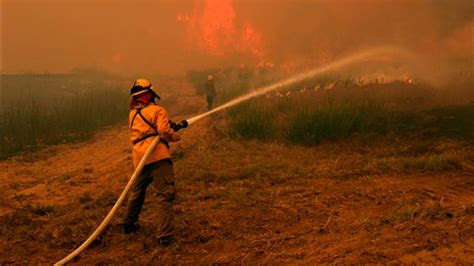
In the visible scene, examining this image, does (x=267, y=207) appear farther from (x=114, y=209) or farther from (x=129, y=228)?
(x=114, y=209)

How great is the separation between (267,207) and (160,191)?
1764 mm

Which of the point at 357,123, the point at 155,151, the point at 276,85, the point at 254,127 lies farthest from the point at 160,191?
the point at 276,85

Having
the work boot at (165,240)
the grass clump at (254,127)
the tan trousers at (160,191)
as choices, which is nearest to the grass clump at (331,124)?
the grass clump at (254,127)

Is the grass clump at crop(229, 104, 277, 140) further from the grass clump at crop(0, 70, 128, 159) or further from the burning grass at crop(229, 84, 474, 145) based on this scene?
the grass clump at crop(0, 70, 128, 159)

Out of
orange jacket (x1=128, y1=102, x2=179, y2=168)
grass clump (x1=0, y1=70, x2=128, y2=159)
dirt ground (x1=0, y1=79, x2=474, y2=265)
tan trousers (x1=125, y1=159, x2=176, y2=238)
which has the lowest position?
dirt ground (x1=0, y1=79, x2=474, y2=265)

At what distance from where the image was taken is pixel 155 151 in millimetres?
5086

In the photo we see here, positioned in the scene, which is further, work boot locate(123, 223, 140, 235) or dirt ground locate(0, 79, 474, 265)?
work boot locate(123, 223, 140, 235)

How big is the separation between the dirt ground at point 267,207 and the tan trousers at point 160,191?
0.25 metres

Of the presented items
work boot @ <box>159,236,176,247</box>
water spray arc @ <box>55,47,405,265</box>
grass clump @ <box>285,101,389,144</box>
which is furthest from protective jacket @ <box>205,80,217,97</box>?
work boot @ <box>159,236,176,247</box>

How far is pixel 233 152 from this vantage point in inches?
376

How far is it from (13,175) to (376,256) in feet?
27.9

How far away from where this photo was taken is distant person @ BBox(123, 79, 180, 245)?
4996mm

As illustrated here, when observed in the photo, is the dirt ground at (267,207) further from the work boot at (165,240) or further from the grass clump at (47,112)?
the grass clump at (47,112)

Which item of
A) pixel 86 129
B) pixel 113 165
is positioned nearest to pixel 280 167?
pixel 113 165
